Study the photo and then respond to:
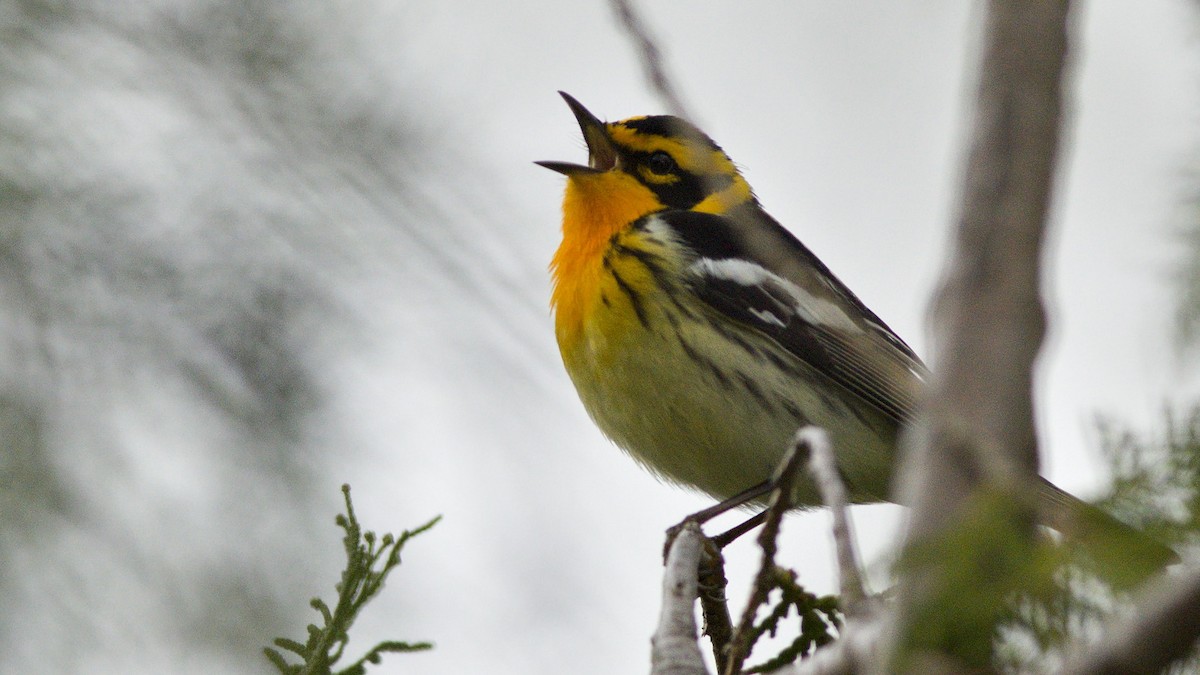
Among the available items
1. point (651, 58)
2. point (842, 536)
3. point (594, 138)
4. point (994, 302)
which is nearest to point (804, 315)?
point (594, 138)

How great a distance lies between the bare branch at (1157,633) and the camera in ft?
3.10

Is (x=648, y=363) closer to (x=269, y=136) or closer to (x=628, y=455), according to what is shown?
(x=628, y=455)

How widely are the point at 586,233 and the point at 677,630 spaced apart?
304 cm

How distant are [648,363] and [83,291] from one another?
242 centimetres

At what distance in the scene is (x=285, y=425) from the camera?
210 inches

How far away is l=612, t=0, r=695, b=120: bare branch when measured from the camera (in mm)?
2180

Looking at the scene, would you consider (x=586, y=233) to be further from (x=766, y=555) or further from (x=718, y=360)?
(x=766, y=555)

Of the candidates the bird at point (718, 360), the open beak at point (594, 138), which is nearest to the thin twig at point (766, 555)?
the bird at point (718, 360)

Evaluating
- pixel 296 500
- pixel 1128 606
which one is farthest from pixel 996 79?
pixel 296 500

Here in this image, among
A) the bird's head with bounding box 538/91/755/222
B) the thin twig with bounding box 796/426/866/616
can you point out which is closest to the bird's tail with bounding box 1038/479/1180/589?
the thin twig with bounding box 796/426/866/616

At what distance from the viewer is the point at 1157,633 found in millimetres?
956

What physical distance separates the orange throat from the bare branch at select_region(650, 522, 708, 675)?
222 cm

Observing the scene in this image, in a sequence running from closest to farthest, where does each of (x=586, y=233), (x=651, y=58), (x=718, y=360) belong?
1. (x=651, y=58)
2. (x=718, y=360)
3. (x=586, y=233)

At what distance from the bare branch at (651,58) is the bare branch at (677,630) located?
0.78 metres
